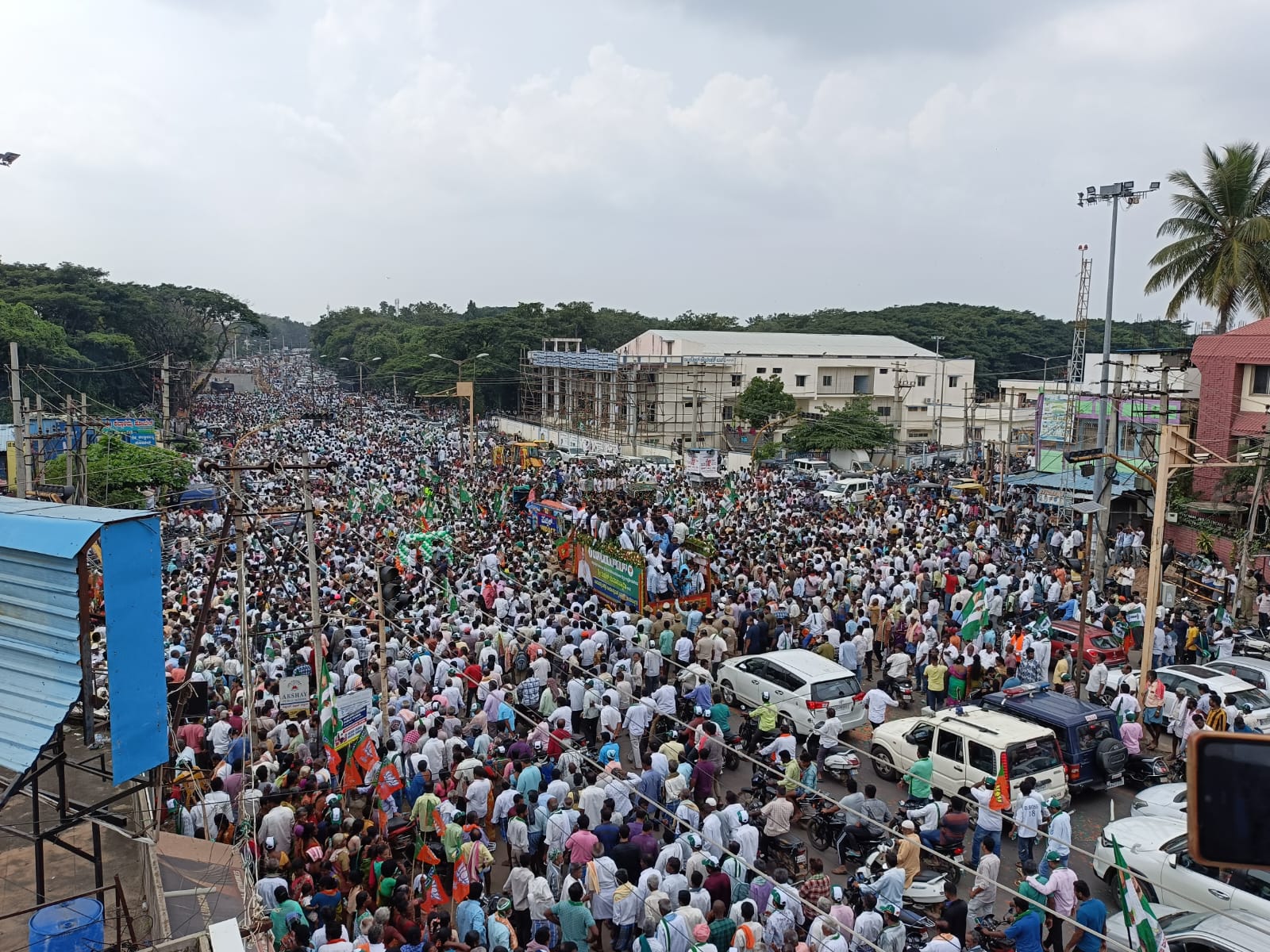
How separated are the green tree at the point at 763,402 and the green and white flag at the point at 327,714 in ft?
133

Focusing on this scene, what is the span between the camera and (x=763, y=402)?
4988cm

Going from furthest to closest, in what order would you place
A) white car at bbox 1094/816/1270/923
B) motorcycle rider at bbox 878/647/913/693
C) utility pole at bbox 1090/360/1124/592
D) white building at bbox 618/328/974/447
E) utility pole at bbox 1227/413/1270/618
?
white building at bbox 618/328/974/447, utility pole at bbox 1227/413/1270/618, utility pole at bbox 1090/360/1124/592, motorcycle rider at bbox 878/647/913/693, white car at bbox 1094/816/1270/923

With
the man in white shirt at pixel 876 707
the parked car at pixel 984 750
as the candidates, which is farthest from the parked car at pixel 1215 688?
the man in white shirt at pixel 876 707

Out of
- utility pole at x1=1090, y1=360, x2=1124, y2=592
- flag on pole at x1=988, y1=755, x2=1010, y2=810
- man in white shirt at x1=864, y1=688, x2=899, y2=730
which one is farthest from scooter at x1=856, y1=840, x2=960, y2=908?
utility pole at x1=1090, y1=360, x2=1124, y2=592

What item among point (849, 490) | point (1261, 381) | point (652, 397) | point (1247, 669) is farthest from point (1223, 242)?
point (652, 397)

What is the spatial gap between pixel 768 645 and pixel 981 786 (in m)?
5.91

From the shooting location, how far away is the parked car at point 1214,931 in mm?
6938

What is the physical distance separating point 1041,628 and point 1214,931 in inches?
332

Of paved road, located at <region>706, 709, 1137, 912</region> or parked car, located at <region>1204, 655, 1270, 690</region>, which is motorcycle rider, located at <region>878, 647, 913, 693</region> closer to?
paved road, located at <region>706, 709, 1137, 912</region>

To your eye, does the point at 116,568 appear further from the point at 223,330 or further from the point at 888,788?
the point at 223,330

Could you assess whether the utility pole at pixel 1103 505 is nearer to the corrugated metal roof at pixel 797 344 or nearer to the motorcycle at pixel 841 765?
the motorcycle at pixel 841 765

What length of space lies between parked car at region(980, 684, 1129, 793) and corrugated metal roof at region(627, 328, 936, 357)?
149ft

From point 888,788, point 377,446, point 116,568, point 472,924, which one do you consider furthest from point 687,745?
point 377,446

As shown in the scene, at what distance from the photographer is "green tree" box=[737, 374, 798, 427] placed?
49.8 meters
